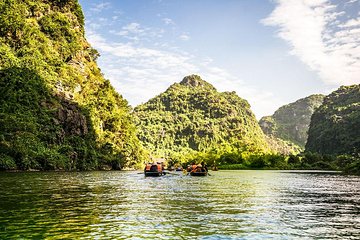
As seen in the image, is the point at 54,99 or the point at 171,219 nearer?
the point at 171,219

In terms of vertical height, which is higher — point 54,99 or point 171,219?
point 54,99

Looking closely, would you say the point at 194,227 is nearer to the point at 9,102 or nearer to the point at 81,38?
the point at 9,102

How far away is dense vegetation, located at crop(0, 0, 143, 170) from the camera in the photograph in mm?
96375

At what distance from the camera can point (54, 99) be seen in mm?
114812

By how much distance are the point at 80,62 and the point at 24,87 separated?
41.3 m

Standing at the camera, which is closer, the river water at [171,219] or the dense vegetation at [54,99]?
the river water at [171,219]

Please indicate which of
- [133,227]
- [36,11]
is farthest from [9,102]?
[133,227]

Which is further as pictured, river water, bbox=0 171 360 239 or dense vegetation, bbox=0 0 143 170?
dense vegetation, bbox=0 0 143 170

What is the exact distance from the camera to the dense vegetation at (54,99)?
96375 mm

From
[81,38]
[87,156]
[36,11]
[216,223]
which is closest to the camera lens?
[216,223]

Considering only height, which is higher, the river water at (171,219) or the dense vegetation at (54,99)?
the dense vegetation at (54,99)

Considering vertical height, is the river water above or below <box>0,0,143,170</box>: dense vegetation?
below

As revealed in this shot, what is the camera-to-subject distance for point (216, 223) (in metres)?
18.7

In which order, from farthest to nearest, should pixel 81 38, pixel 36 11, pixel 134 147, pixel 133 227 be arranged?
pixel 81 38, pixel 134 147, pixel 36 11, pixel 133 227
